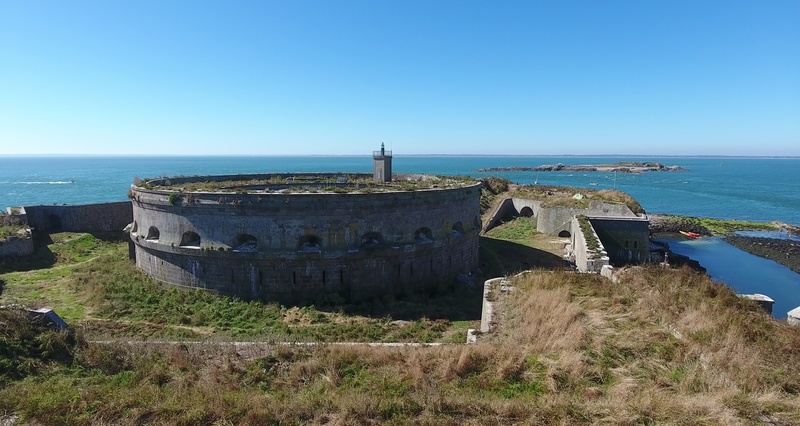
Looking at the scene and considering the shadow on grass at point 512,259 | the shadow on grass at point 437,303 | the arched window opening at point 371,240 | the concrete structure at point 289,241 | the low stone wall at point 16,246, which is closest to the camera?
the shadow on grass at point 437,303

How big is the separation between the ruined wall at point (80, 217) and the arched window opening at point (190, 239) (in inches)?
647

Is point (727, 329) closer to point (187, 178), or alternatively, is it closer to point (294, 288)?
point (294, 288)

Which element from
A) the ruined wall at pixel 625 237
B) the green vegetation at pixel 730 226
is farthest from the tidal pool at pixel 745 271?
the green vegetation at pixel 730 226

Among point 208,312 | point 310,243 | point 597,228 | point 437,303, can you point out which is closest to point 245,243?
point 310,243

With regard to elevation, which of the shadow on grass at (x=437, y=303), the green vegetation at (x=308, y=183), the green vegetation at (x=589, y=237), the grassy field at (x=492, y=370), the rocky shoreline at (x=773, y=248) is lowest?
the rocky shoreline at (x=773, y=248)

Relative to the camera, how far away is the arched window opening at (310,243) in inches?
579

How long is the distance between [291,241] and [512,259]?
1173 centimetres

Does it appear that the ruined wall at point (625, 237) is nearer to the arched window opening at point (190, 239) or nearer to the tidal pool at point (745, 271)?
the tidal pool at point (745, 271)

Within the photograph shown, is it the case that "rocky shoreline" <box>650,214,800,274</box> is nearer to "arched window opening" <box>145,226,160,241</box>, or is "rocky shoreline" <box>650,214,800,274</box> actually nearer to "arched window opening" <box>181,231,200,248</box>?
"arched window opening" <box>181,231,200,248</box>

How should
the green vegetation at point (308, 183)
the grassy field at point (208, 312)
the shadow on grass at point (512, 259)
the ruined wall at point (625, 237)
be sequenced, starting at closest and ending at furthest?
the grassy field at point (208, 312), the green vegetation at point (308, 183), the shadow on grass at point (512, 259), the ruined wall at point (625, 237)

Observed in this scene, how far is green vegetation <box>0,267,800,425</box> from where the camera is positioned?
568 centimetres

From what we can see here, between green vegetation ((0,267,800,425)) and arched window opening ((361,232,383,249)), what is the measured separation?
6.58m

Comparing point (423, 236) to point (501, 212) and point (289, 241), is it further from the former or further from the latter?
point (501, 212)

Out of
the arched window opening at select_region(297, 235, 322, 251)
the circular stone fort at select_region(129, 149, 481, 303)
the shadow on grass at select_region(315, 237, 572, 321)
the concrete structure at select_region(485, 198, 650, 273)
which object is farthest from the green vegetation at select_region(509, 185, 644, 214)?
the arched window opening at select_region(297, 235, 322, 251)
